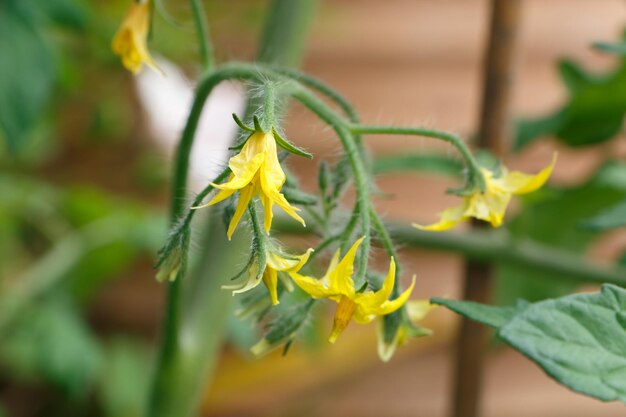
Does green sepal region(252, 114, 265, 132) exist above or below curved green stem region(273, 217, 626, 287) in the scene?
above

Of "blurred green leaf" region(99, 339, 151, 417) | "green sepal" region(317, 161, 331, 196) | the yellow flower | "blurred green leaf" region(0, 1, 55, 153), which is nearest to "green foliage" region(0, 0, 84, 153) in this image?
"blurred green leaf" region(0, 1, 55, 153)

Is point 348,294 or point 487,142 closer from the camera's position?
point 348,294

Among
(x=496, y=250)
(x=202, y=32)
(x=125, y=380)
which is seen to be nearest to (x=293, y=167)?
(x=125, y=380)

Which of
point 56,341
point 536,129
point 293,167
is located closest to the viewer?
point 536,129

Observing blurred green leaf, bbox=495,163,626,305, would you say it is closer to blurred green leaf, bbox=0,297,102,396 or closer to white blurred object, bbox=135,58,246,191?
blurred green leaf, bbox=0,297,102,396

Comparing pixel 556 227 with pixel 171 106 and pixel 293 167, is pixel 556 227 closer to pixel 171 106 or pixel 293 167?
pixel 293 167
